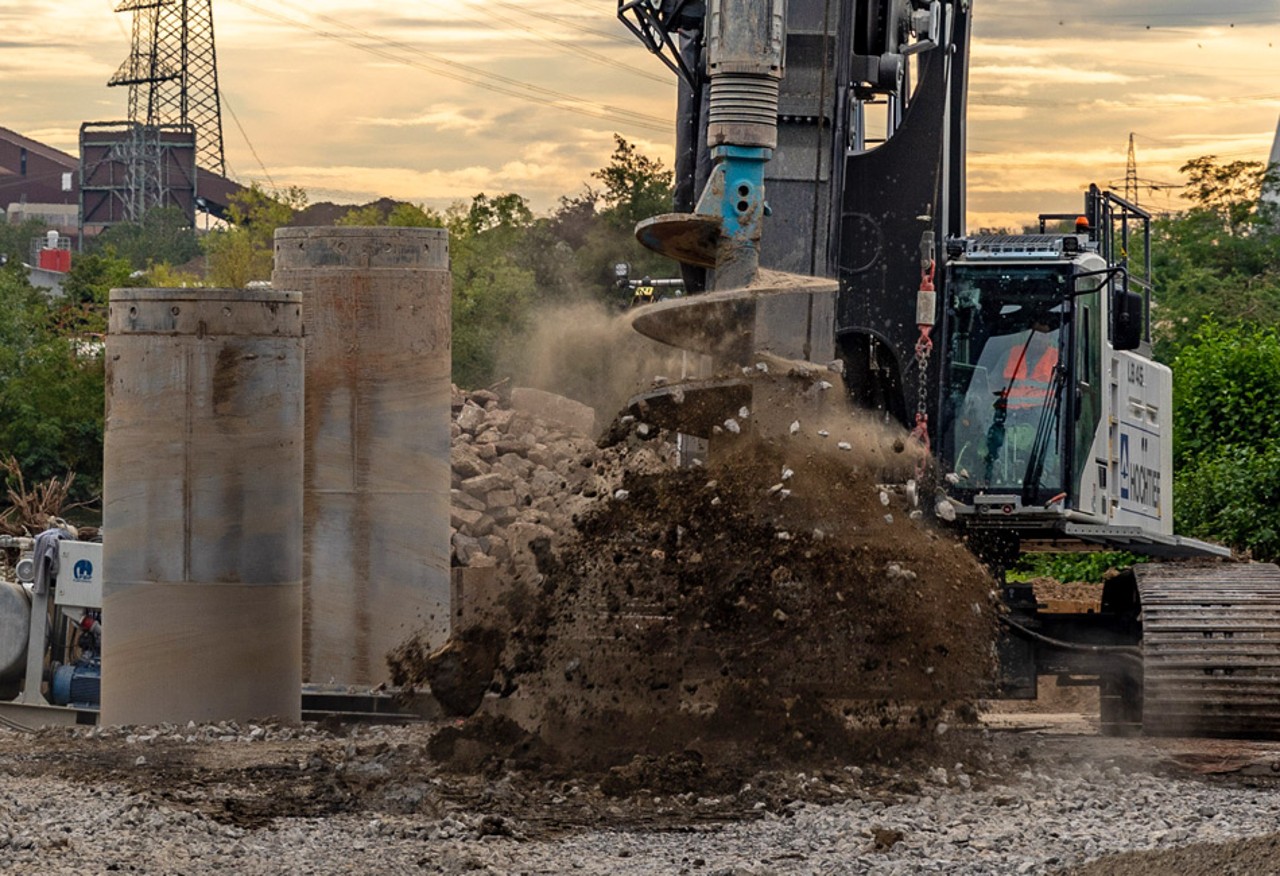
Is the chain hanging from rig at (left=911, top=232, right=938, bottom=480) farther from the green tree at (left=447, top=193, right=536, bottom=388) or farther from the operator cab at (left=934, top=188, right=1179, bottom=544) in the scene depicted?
the green tree at (left=447, top=193, right=536, bottom=388)

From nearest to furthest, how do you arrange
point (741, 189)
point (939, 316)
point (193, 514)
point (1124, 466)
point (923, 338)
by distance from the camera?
point (741, 189) < point (923, 338) < point (939, 316) < point (1124, 466) < point (193, 514)

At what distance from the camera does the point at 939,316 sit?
41.0 feet

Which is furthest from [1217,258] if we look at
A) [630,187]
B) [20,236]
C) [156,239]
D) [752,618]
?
[20,236]

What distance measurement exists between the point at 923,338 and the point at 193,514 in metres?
5.63

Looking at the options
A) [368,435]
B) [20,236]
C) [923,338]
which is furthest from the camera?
[20,236]

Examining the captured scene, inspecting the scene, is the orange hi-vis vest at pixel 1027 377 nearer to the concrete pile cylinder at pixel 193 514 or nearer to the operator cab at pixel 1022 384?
the operator cab at pixel 1022 384

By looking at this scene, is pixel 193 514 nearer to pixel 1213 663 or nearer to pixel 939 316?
pixel 939 316

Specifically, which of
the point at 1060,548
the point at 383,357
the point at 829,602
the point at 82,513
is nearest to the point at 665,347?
the point at 829,602

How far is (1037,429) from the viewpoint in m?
12.5

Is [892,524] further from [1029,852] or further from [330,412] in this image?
[330,412]

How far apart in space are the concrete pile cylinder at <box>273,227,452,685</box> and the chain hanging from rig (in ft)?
19.6

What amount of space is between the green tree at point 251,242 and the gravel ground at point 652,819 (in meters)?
40.1

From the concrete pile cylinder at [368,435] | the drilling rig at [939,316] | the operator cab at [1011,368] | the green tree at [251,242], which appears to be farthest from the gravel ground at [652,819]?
the green tree at [251,242]

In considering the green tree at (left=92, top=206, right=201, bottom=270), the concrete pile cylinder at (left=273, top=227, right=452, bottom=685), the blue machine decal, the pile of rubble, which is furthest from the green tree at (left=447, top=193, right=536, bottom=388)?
the green tree at (left=92, top=206, right=201, bottom=270)
